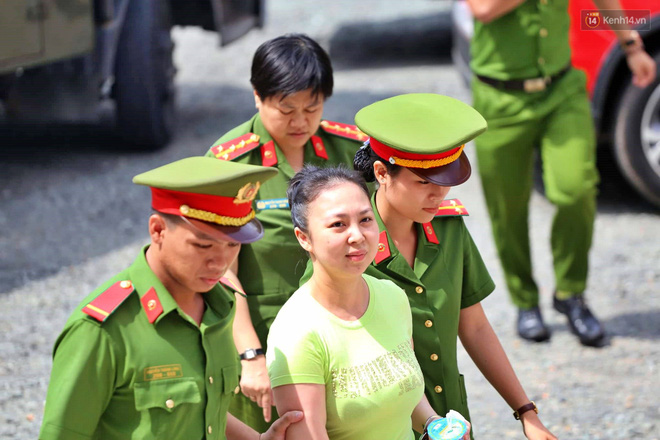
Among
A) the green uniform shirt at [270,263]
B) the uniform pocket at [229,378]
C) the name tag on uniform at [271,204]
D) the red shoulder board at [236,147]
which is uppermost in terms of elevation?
the red shoulder board at [236,147]

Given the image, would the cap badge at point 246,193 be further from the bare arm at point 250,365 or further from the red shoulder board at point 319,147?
the red shoulder board at point 319,147

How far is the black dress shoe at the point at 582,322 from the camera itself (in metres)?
4.88

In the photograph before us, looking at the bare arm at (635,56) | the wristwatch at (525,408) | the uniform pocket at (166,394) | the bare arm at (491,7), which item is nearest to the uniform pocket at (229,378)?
the uniform pocket at (166,394)

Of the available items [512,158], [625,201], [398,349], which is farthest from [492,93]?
[398,349]

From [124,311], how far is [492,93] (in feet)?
10.3

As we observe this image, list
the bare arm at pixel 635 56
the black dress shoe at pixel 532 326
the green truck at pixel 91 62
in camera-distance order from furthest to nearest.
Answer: the green truck at pixel 91 62
the black dress shoe at pixel 532 326
the bare arm at pixel 635 56

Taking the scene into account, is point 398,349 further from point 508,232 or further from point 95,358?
point 508,232

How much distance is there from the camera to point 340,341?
2.28m

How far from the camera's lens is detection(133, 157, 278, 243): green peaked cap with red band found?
206 cm

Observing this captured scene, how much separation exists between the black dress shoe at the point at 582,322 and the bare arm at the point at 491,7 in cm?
148

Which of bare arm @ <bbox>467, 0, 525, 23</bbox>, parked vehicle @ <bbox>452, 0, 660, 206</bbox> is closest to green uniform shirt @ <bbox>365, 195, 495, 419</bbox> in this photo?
bare arm @ <bbox>467, 0, 525, 23</bbox>

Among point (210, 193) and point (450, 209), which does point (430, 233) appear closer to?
point (450, 209)

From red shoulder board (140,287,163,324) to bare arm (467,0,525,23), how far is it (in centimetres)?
291

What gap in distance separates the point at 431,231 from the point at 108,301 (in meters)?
0.98
